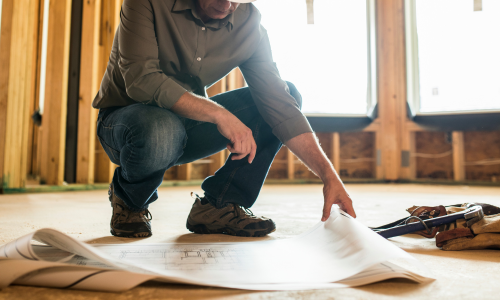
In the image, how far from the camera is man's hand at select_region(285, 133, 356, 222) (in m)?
0.85

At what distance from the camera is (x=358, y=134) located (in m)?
4.07

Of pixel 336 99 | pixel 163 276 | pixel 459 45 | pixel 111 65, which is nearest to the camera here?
pixel 163 276

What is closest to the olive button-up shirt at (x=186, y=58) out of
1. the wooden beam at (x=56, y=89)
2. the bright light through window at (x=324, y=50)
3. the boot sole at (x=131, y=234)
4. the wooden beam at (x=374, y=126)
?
the boot sole at (x=131, y=234)

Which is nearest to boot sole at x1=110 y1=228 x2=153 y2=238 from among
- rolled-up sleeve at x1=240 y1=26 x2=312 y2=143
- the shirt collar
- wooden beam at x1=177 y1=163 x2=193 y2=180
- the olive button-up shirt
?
the olive button-up shirt

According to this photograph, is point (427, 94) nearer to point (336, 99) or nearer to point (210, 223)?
point (336, 99)

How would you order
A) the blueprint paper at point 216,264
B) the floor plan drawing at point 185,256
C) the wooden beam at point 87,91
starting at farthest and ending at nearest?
the wooden beam at point 87,91 < the floor plan drawing at point 185,256 < the blueprint paper at point 216,264

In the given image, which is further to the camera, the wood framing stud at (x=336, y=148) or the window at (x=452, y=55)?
the wood framing stud at (x=336, y=148)

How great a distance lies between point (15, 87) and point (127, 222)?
1.86m

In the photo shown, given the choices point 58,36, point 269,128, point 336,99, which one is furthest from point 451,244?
point 336,99

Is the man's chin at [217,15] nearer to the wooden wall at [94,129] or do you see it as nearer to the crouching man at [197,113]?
the crouching man at [197,113]

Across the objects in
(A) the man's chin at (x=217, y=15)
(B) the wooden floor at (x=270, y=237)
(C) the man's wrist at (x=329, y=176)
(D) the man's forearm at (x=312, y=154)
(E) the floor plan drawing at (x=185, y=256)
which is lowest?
(B) the wooden floor at (x=270, y=237)

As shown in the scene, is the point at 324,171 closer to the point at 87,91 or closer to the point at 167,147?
the point at 167,147

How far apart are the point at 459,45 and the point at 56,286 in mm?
4167

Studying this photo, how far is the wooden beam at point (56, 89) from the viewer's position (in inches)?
103
